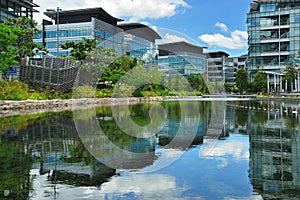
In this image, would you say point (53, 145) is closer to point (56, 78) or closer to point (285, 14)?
point (56, 78)

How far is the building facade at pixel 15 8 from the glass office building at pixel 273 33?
45.4 metres

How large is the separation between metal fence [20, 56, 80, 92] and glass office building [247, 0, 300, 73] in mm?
49480

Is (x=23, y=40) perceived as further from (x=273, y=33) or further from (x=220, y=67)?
(x=220, y=67)

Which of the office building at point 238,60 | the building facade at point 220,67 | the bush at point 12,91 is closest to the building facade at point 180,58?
the building facade at point 220,67

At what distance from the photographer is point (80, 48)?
38.7 metres

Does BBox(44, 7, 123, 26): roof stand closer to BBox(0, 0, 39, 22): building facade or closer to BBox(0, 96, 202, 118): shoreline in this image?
BBox(0, 0, 39, 22): building facade

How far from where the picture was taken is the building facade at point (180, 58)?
84688mm

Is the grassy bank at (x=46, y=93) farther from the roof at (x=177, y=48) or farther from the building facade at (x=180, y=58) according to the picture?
the building facade at (x=180, y=58)

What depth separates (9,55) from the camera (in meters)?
26.7

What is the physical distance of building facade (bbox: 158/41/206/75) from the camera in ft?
278

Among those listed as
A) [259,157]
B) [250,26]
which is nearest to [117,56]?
[259,157]

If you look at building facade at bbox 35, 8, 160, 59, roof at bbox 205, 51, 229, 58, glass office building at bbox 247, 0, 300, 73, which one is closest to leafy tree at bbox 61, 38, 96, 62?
building facade at bbox 35, 8, 160, 59

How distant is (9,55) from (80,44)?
1260 centimetres

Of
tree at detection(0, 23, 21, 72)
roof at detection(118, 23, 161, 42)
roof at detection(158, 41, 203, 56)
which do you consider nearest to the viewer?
tree at detection(0, 23, 21, 72)
